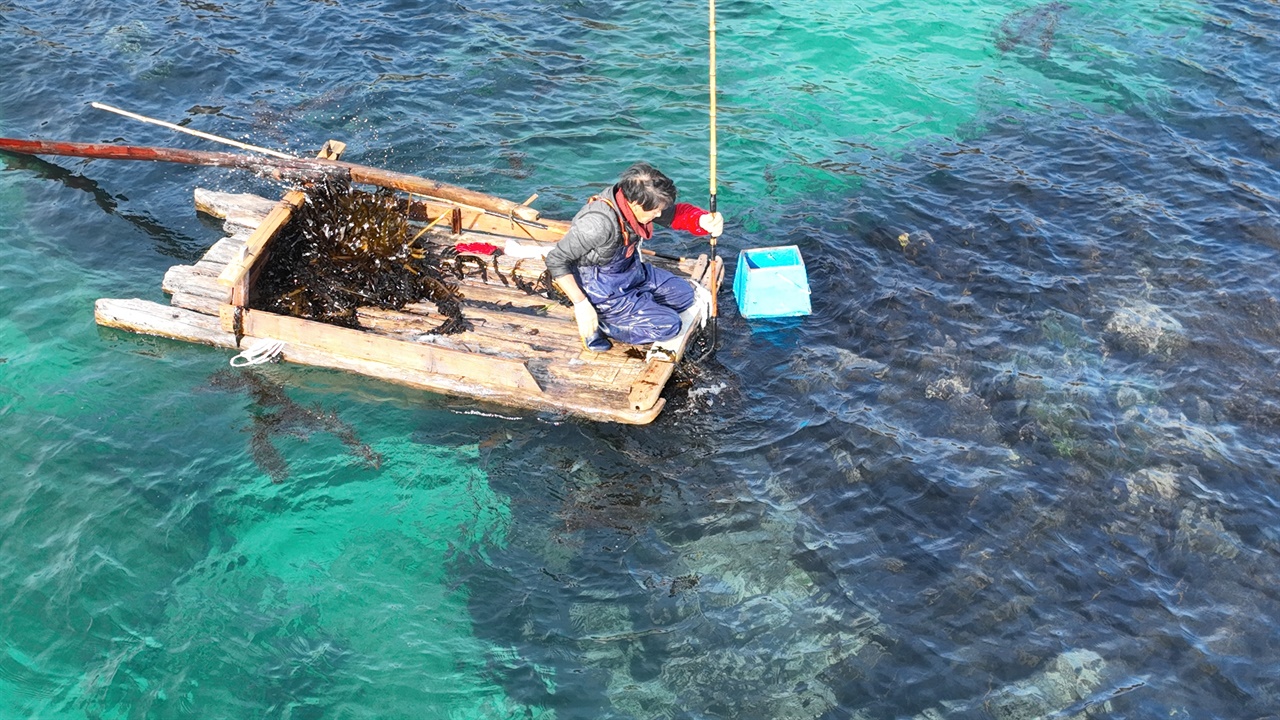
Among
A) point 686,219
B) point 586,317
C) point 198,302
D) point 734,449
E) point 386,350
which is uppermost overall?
point 686,219

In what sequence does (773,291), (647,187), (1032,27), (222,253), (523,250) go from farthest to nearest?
(1032,27) → (222,253) → (523,250) → (773,291) → (647,187)

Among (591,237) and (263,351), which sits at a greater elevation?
(591,237)

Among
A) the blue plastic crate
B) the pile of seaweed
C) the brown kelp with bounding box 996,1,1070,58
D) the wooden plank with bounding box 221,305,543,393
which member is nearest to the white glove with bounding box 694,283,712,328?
the blue plastic crate

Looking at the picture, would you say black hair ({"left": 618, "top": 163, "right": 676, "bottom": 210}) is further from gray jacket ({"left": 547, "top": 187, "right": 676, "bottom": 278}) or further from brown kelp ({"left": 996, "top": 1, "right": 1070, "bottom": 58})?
brown kelp ({"left": 996, "top": 1, "right": 1070, "bottom": 58})

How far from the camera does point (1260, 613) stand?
7.34 meters

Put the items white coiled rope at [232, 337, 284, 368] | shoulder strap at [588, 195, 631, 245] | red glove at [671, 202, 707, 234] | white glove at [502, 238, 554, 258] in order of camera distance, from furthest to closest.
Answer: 1. white glove at [502, 238, 554, 258]
2. white coiled rope at [232, 337, 284, 368]
3. red glove at [671, 202, 707, 234]
4. shoulder strap at [588, 195, 631, 245]

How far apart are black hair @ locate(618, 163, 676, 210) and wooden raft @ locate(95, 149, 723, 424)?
1441 millimetres

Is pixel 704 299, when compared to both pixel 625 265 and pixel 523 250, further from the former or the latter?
pixel 523 250

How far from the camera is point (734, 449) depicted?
8.78 m

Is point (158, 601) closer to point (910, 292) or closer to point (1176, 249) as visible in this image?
point (910, 292)

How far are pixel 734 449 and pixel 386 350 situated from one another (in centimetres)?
353

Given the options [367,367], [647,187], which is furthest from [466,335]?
[647,187]

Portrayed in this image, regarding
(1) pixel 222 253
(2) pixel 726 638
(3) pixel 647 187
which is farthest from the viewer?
(1) pixel 222 253

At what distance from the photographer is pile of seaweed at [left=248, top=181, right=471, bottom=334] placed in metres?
9.73
